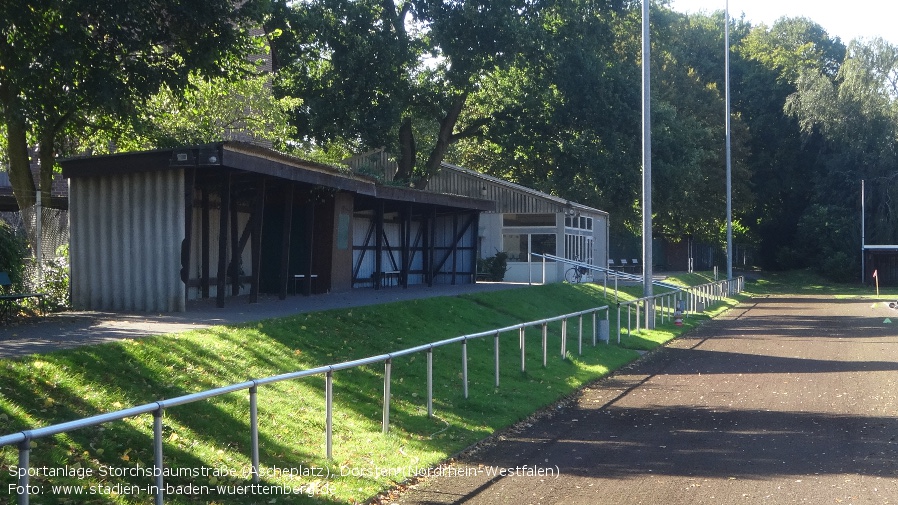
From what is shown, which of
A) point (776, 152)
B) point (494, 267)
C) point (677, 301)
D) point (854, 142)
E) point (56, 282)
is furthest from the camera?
point (776, 152)

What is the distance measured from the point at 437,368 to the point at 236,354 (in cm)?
329

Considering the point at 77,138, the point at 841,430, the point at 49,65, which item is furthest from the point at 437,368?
the point at 77,138

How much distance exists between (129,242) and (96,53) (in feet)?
10.8

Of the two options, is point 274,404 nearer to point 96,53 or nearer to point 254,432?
point 254,432

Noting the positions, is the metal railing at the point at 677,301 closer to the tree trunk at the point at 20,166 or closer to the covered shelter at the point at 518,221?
the covered shelter at the point at 518,221

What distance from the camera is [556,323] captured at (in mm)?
23609

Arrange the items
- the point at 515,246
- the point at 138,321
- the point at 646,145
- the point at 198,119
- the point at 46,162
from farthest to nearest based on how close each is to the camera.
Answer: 1. the point at 515,246
2. the point at 646,145
3. the point at 198,119
4. the point at 46,162
5. the point at 138,321

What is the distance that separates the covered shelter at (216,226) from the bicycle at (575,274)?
45.3ft

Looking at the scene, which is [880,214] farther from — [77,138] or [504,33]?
[77,138]

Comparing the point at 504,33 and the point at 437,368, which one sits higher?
the point at 504,33

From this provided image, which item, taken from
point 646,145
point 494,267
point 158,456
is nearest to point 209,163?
point 158,456

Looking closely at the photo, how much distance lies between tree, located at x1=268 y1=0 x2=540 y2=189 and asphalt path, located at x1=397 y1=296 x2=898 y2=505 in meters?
15.3

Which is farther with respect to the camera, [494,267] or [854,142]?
[854,142]

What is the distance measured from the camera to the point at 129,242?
53.7 feet
